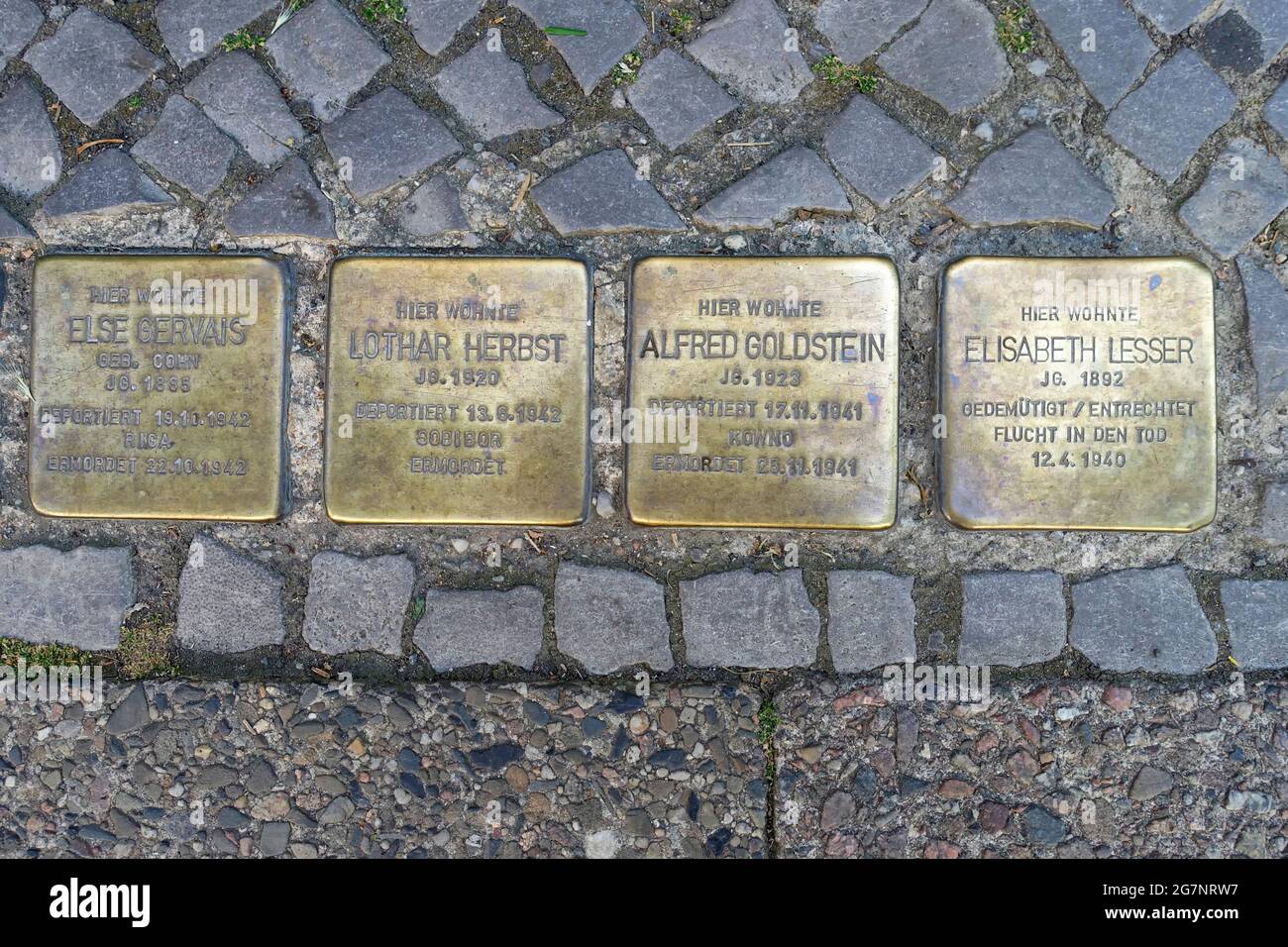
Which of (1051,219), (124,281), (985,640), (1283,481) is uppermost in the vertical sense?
(1051,219)

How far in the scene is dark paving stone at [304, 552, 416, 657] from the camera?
2.17 m

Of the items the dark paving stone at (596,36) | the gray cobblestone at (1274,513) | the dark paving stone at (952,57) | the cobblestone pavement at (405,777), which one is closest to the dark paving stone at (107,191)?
the dark paving stone at (596,36)

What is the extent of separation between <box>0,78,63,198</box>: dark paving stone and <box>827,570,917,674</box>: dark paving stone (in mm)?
2449

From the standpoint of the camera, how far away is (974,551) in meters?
2.14

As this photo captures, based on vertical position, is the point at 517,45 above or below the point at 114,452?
above

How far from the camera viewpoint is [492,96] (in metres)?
2.15

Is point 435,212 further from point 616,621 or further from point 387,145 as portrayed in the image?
point 616,621

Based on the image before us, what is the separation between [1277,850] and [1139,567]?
84 centimetres

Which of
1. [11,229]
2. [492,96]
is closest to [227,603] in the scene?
[11,229]

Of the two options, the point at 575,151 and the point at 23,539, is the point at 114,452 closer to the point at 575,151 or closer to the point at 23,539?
the point at 23,539

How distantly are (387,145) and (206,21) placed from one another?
620 mm

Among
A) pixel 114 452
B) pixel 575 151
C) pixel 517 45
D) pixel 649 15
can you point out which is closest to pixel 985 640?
pixel 575 151

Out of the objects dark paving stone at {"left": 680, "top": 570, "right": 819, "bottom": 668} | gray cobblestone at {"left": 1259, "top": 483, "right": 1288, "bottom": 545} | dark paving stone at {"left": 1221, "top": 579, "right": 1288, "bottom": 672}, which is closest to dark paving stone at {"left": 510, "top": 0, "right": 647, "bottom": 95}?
dark paving stone at {"left": 680, "top": 570, "right": 819, "bottom": 668}

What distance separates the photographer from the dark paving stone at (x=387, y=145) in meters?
2.15
